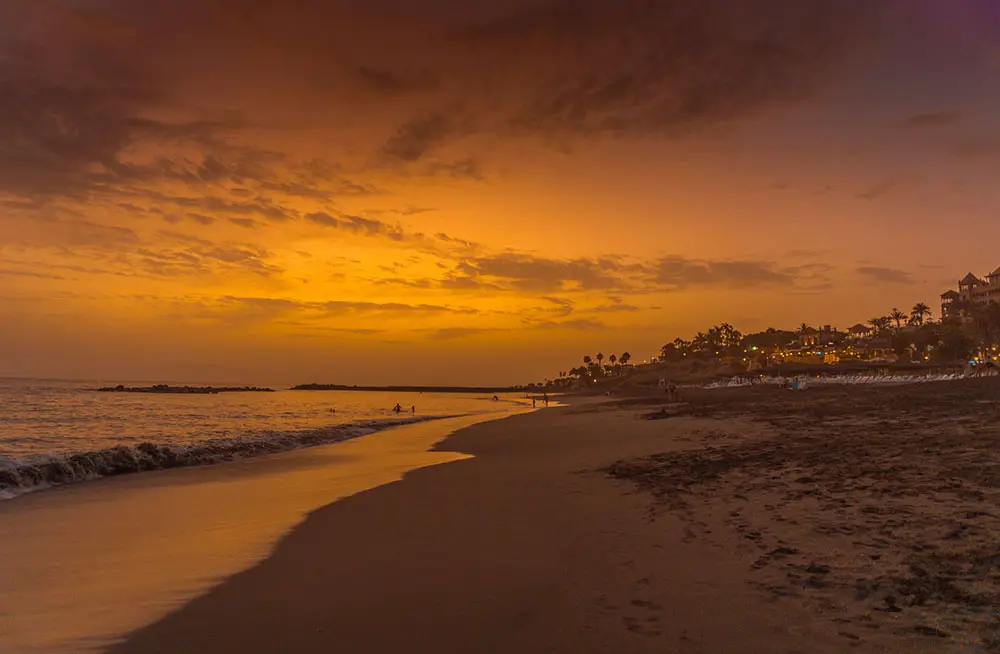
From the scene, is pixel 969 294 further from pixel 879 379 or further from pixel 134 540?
pixel 134 540

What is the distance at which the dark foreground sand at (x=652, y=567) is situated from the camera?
4.58m

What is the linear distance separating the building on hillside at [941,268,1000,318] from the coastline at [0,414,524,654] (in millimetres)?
163536

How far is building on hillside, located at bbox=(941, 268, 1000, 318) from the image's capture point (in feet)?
457

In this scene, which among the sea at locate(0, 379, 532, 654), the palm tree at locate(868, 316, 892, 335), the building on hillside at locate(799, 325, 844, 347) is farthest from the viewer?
the palm tree at locate(868, 316, 892, 335)

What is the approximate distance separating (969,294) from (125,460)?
193 meters

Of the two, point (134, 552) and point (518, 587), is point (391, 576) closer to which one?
point (518, 587)

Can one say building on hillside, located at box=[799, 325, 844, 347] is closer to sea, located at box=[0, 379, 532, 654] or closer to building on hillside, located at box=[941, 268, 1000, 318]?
building on hillside, located at box=[941, 268, 1000, 318]

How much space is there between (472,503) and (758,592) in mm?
6296

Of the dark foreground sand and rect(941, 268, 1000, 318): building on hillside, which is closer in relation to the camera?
the dark foreground sand

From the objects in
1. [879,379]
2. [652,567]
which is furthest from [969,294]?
[652,567]

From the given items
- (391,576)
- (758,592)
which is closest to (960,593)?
(758,592)

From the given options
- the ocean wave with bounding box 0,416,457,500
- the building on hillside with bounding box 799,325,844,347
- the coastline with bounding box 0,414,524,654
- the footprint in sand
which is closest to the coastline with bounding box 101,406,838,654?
the footprint in sand

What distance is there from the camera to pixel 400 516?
977 centimetres

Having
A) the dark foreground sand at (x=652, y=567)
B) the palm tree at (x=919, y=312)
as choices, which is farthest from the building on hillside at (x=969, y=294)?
the dark foreground sand at (x=652, y=567)
